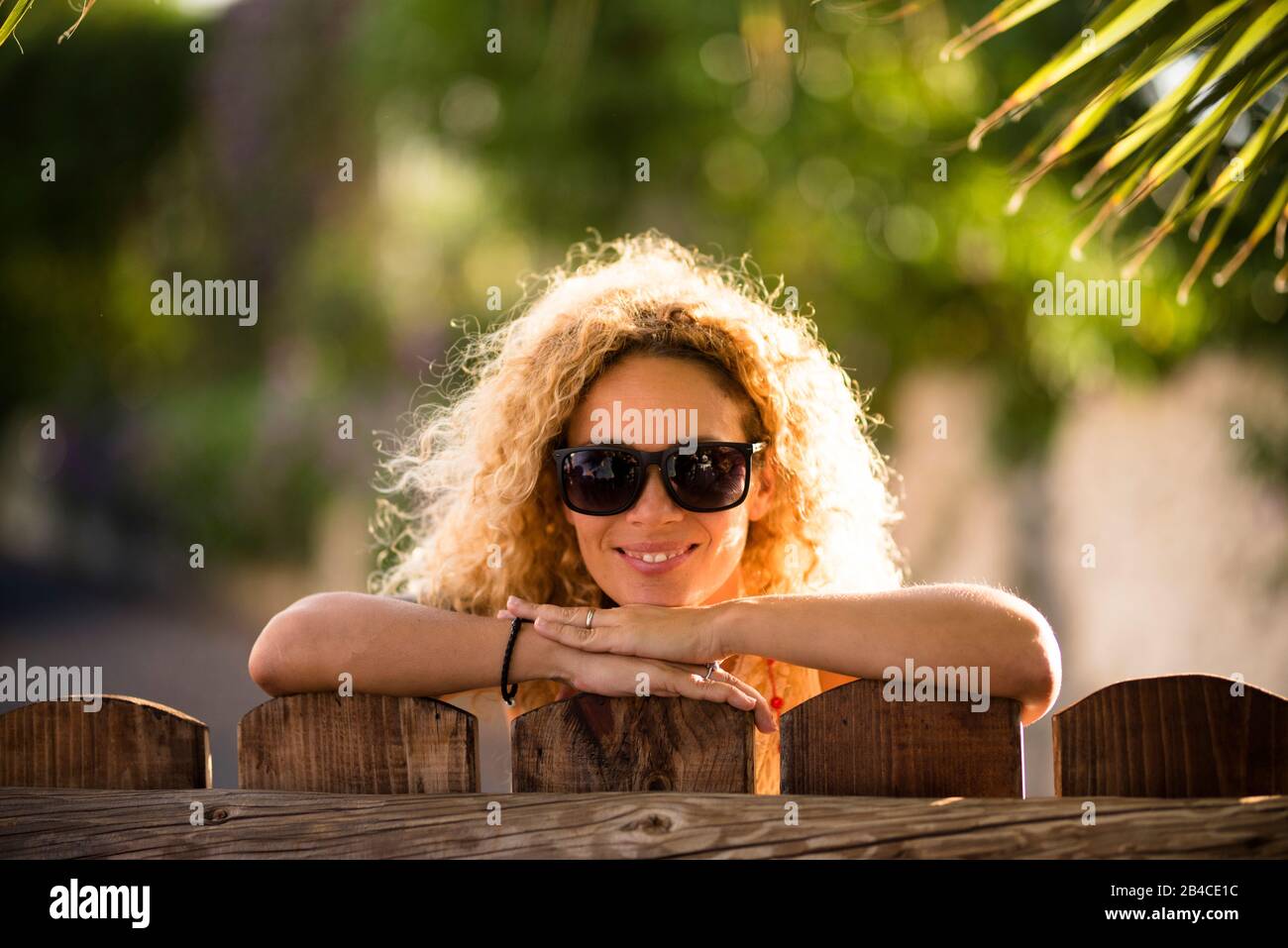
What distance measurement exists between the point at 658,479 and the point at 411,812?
24.4 inches

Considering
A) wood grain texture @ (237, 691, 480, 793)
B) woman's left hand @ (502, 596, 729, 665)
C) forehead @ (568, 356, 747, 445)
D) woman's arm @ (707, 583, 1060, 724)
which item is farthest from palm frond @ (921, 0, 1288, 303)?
wood grain texture @ (237, 691, 480, 793)

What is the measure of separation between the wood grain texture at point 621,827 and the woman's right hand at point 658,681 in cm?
14

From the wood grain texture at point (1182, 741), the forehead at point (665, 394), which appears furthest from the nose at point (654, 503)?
the wood grain texture at point (1182, 741)

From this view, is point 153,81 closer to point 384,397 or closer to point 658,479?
point 384,397

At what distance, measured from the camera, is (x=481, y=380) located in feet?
7.50

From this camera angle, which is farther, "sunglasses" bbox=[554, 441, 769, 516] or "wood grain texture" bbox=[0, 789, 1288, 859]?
"sunglasses" bbox=[554, 441, 769, 516]

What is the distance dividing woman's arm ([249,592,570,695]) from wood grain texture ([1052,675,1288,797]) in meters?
0.73

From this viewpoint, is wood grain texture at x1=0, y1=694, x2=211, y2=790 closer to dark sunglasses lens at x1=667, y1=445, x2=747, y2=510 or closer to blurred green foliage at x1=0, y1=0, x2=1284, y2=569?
dark sunglasses lens at x1=667, y1=445, x2=747, y2=510

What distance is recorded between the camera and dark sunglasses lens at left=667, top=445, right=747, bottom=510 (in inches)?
71.2

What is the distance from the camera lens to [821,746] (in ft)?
5.00

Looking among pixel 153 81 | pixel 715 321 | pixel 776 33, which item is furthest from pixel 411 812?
pixel 153 81

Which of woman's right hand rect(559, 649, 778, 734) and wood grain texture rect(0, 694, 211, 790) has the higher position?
woman's right hand rect(559, 649, 778, 734)

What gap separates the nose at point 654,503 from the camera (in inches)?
71.2

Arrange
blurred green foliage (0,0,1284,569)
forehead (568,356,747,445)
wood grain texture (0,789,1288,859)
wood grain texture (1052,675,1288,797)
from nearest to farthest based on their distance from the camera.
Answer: wood grain texture (0,789,1288,859) < wood grain texture (1052,675,1288,797) < forehead (568,356,747,445) < blurred green foliage (0,0,1284,569)
